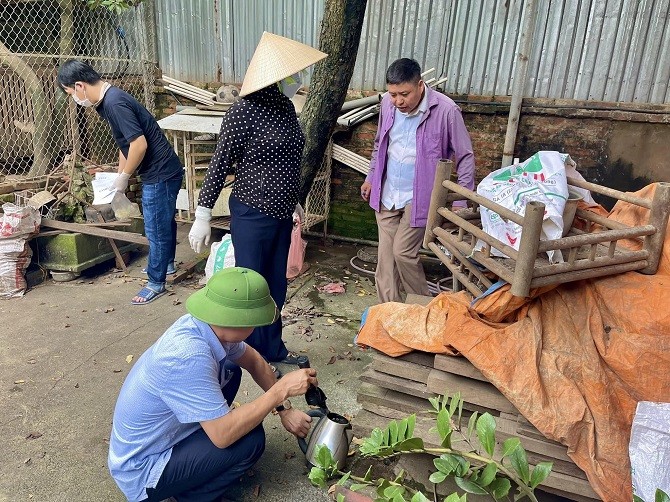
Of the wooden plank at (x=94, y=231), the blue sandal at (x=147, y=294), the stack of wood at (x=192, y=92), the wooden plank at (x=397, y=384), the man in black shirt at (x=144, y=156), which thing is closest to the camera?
the wooden plank at (x=397, y=384)

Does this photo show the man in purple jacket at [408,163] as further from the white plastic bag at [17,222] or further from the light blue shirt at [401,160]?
the white plastic bag at [17,222]

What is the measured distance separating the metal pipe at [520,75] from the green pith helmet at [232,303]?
397 cm

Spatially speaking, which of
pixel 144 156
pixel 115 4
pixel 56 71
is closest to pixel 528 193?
pixel 144 156

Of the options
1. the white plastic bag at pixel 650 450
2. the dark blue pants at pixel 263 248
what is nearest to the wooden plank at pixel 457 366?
the white plastic bag at pixel 650 450

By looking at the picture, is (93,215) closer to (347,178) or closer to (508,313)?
(347,178)

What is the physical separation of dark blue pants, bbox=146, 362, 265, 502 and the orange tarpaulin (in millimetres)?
967

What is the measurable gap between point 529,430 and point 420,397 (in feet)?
1.91

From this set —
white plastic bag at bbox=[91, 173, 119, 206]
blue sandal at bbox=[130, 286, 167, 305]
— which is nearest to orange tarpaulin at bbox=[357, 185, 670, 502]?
blue sandal at bbox=[130, 286, 167, 305]

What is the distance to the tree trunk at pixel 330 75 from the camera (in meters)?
4.19

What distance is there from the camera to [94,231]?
4895 millimetres

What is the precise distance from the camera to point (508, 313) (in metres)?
2.44

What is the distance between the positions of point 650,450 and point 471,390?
2.52 ft

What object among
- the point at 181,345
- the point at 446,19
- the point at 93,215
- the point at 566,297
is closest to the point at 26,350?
the point at 93,215

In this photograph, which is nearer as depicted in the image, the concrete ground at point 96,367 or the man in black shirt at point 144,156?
the concrete ground at point 96,367
